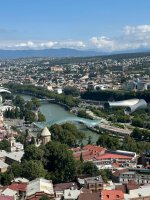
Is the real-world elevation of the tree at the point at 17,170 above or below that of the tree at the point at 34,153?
below

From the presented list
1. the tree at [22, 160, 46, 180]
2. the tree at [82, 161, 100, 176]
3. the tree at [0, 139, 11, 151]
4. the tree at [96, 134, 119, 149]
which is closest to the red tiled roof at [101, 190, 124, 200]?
the tree at [82, 161, 100, 176]

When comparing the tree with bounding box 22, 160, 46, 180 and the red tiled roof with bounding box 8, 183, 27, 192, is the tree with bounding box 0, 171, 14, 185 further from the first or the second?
the red tiled roof with bounding box 8, 183, 27, 192

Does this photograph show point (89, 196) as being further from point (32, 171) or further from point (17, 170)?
point (17, 170)

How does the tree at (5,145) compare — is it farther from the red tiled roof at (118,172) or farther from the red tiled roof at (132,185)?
the red tiled roof at (132,185)

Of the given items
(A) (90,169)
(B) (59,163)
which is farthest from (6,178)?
(A) (90,169)

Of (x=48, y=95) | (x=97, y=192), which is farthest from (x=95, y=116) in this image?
(x=97, y=192)

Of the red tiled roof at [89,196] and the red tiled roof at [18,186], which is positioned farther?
the red tiled roof at [18,186]

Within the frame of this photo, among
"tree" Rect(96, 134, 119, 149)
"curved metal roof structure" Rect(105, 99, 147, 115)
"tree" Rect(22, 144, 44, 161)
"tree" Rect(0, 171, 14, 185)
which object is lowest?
"curved metal roof structure" Rect(105, 99, 147, 115)

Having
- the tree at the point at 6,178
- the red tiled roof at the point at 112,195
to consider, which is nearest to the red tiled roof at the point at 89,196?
the red tiled roof at the point at 112,195
